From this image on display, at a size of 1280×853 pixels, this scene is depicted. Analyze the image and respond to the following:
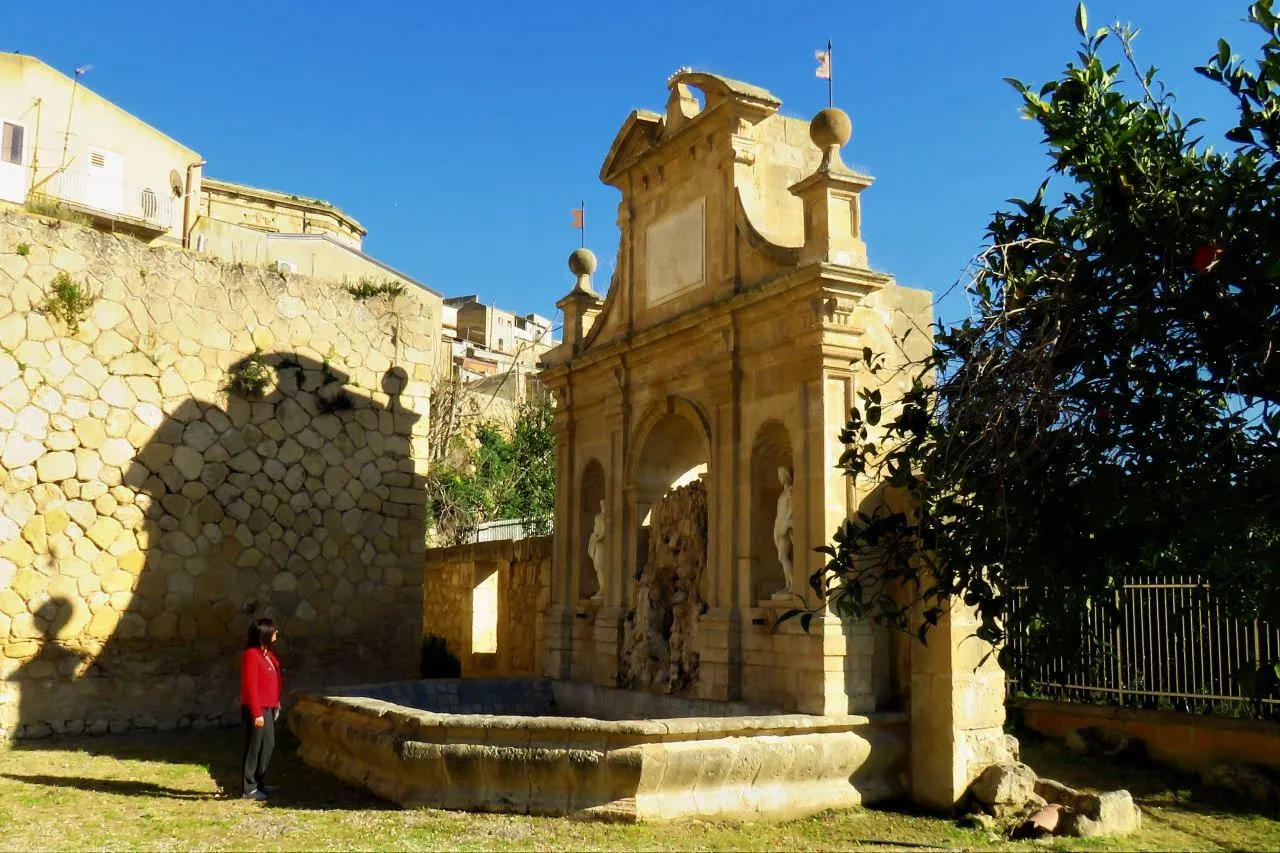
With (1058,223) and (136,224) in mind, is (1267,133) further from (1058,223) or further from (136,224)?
(136,224)

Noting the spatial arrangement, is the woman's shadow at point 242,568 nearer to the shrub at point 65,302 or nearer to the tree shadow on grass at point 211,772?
the tree shadow on grass at point 211,772

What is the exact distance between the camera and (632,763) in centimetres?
834

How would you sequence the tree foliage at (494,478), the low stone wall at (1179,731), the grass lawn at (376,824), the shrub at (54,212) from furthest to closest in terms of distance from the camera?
1. the tree foliage at (494,478)
2. the shrub at (54,212)
3. the low stone wall at (1179,731)
4. the grass lawn at (376,824)

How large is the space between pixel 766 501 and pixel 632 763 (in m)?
3.56

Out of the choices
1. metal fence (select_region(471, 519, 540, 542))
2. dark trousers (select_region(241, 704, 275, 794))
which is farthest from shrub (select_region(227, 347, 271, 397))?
metal fence (select_region(471, 519, 540, 542))

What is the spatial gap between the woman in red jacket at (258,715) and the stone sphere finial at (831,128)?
21.5 feet

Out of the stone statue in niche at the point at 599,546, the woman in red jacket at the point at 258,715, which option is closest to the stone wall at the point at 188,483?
the stone statue in niche at the point at 599,546

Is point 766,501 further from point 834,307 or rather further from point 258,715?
point 258,715

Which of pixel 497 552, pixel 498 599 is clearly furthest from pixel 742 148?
pixel 498 599

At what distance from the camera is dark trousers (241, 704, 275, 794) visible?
31.3ft

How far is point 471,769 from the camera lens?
8.80 m

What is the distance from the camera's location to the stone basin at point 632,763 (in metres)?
8.45

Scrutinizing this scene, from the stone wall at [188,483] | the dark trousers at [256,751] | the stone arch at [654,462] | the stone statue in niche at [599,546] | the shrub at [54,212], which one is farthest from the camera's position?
the shrub at [54,212]

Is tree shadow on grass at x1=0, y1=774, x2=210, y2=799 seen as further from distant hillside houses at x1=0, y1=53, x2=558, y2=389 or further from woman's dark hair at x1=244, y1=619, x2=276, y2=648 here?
distant hillside houses at x1=0, y1=53, x2=558, y2=389
